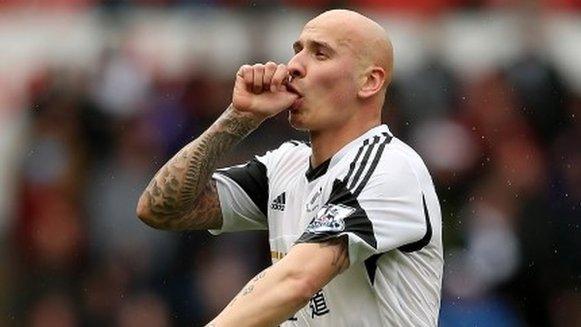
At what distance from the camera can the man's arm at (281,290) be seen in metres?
4.33

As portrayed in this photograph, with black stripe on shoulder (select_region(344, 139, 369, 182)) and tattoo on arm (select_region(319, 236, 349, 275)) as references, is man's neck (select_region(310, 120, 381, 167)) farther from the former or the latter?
tattoo on arm (select_region(319, 236, 349, 275))

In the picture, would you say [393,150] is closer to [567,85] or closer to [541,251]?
[541,251]

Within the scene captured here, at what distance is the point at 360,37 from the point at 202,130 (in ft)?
13.6

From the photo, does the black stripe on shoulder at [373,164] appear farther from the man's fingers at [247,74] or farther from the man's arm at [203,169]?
the man's fingers at [247,74]

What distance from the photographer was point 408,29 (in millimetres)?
9859

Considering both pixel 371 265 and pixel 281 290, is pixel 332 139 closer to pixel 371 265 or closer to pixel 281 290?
pixel 371 265

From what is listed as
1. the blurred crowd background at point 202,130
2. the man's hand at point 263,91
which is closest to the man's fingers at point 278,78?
the man's hand at point 263,91

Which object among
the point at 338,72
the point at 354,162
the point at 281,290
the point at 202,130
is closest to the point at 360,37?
the point at 338,72

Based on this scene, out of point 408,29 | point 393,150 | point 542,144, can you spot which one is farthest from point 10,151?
point 393,150

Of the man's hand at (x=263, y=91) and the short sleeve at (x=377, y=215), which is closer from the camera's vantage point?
the short sleeve at (x=377, y=215)

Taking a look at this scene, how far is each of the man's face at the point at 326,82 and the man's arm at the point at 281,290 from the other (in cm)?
80

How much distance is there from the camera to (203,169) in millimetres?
5371

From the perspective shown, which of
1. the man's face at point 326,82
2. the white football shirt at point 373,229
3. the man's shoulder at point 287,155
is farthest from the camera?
the man's shoulder at point 287,155

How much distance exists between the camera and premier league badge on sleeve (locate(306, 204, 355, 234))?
14.7 feet
